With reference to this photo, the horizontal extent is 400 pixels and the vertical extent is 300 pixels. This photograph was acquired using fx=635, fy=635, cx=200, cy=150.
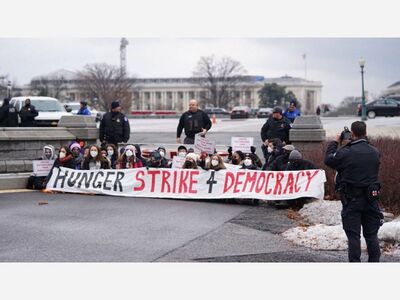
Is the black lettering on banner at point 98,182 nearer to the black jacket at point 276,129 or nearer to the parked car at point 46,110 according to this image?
the black jacket at point 276,129

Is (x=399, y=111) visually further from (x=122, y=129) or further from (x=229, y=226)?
(x=229, y=226)

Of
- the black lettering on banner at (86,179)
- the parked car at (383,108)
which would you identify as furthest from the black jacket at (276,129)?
the parked car at (383,108)

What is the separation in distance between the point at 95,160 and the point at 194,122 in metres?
2.62

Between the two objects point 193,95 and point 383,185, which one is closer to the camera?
point 383,185

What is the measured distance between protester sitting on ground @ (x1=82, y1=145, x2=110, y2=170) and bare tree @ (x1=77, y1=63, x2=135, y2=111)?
75.1 meters

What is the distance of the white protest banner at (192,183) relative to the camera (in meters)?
12.9

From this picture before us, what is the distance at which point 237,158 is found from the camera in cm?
1502

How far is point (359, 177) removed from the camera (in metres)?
7.71

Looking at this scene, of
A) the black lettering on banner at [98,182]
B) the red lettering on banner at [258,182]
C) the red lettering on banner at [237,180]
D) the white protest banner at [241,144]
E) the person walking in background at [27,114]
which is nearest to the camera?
the red lettering on banner at [258,182]

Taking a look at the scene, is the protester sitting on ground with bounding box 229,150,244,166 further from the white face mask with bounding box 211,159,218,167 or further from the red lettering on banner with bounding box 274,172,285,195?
the red lettering on banner with bounding box 274,172,285,195

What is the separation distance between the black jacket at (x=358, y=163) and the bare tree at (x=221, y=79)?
318ft

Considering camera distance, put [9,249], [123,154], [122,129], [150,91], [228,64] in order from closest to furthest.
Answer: [9,249], [123,154], [122,129], [228,64], [150,91]

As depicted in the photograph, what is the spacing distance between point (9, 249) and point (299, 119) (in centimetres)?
864

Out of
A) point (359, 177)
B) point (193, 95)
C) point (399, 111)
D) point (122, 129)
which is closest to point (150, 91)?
point (193, 95)
